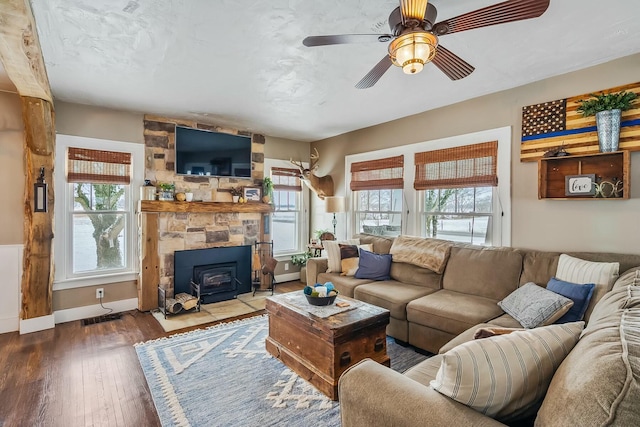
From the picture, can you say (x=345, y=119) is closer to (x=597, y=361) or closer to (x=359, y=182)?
(x=359, y=182)

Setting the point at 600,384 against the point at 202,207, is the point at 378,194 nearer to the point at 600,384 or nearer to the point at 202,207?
the point at 202,207

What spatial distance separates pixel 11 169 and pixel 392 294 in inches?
169

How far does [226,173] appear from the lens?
15.7ft

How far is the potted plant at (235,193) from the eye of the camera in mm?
4906

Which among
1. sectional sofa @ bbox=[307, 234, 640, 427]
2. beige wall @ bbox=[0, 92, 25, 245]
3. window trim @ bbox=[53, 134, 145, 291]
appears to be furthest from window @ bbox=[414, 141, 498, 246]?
beige wall @ bbox=[0, 92, 25, 245]

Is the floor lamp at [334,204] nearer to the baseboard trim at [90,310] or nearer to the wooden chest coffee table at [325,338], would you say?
the wooden chest coffee table at [325,338]

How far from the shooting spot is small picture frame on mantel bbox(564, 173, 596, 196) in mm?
2809

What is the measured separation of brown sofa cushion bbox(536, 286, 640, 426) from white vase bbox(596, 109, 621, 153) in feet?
7.53

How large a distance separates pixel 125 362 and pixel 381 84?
11.6 ft

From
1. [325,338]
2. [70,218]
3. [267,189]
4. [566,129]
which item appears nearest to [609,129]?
[566,129]

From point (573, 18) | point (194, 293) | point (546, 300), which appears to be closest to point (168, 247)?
point (194, 293)

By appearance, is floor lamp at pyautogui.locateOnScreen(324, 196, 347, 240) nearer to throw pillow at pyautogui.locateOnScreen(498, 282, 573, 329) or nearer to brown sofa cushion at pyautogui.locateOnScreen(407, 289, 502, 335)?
brown sofa cushion at pyautogui.locateOnScreen(407, 289, 502, 335)

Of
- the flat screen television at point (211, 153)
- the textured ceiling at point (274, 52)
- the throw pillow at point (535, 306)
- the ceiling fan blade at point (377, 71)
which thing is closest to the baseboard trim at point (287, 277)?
the flat screen television at point (211, 153)

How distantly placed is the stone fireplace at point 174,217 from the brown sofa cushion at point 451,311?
2.95m
